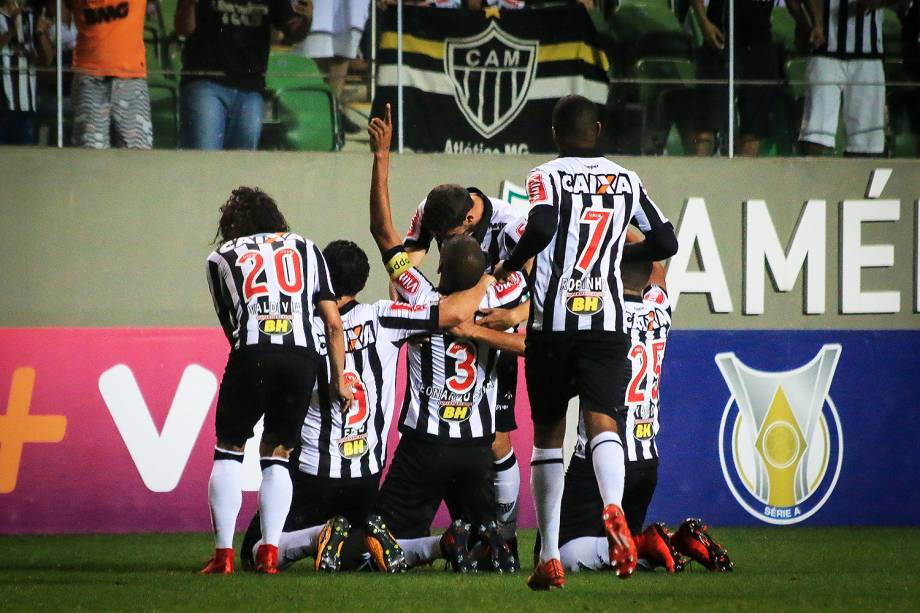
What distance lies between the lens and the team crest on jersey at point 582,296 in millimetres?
5641

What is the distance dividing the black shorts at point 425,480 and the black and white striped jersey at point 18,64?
4.35 meters

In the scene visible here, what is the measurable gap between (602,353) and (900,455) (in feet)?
16.6

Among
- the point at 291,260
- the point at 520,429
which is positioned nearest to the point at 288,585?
the point at 291,260

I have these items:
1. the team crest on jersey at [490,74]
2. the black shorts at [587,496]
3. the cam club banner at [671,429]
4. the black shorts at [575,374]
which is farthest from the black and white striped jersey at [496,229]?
the team crest on jersey at [490,74]

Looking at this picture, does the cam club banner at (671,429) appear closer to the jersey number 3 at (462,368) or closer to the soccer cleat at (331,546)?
the soccer cleat at (331,546)

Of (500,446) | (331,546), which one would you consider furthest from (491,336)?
(331,546)

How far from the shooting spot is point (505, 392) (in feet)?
23.9

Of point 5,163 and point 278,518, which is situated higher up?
point 5,163

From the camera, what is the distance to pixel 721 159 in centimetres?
1076

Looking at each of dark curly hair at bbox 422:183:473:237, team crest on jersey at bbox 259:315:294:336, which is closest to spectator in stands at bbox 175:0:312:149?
dark curly hair at bbox 422:183:473:237

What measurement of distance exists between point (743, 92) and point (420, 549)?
17.2 feet

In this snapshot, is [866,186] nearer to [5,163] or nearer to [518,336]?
[518,336]

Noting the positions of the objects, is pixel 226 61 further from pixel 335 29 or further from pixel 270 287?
pixel 270 287

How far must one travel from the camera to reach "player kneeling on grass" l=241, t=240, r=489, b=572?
22.5ft
